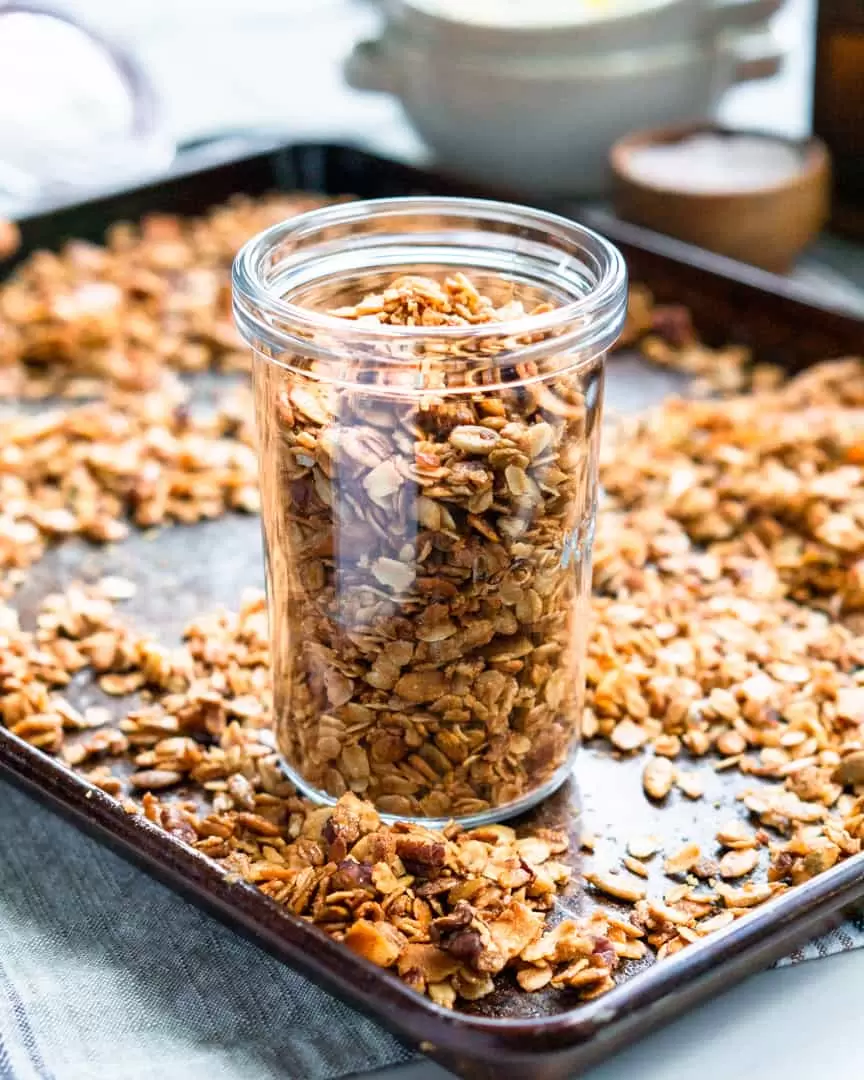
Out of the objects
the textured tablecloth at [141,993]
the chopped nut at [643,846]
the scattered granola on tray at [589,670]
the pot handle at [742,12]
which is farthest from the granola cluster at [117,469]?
the pot handle at [742,12]

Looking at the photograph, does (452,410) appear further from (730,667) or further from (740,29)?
(740,29)

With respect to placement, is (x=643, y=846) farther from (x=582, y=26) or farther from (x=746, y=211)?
(x=582, y=26)

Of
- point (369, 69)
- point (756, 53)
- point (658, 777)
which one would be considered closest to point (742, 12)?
point (756, 53)

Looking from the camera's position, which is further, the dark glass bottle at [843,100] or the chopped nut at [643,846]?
the dark glass bottle at [843,100]

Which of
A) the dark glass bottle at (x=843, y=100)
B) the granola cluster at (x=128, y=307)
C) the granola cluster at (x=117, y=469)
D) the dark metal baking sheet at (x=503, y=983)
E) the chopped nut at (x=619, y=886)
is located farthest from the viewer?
the dark glass bottle at (x=843, y=100)

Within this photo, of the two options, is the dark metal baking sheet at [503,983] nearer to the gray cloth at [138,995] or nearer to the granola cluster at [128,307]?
the gray cloth at [138,995]

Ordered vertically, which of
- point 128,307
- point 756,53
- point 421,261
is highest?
point 421,261

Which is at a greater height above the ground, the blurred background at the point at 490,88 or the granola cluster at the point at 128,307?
the blurred background at the point at 490,88
